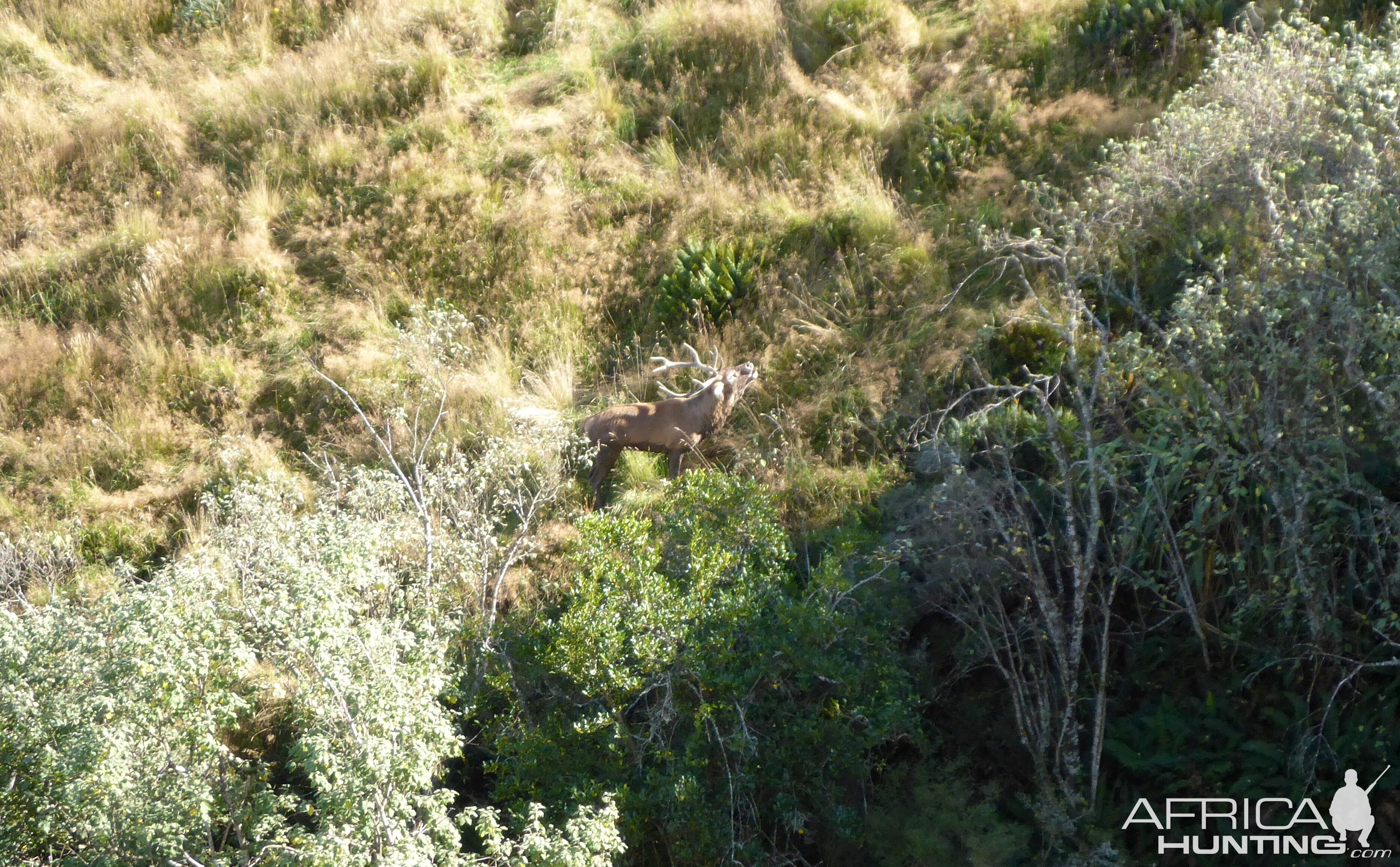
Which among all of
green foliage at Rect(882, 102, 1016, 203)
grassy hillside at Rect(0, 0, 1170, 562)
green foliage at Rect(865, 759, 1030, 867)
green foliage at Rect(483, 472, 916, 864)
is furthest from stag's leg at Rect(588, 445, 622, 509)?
green foliage at Rect(882, 102, 1016, 203)

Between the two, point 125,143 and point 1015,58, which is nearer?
point 1015,58

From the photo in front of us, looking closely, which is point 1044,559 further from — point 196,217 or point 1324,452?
point 196,217

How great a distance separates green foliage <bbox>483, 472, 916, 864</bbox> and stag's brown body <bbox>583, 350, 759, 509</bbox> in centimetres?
220

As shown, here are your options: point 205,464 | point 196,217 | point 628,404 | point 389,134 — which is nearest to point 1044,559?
point 628,404

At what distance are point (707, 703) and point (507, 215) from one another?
25.1 ft

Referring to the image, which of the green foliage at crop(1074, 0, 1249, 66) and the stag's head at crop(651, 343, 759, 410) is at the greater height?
the green foliage at crop(1074, 0, 1249, 66)

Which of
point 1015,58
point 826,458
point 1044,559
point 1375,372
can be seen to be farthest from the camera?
point 1015,58

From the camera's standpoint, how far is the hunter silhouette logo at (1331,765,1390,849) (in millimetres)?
5863

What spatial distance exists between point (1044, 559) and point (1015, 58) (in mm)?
6982

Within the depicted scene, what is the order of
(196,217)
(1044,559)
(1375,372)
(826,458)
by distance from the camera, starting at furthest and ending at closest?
(196,217) → (826,458) → (1044,559) → (1375,372)

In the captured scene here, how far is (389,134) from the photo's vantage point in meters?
13.6

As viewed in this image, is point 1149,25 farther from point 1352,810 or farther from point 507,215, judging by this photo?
point 1352,810

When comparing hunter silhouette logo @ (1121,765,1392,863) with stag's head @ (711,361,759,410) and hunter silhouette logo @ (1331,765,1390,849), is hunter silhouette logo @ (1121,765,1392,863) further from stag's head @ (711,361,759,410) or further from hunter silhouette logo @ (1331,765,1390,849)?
stag's head @ (711,361,759,410)

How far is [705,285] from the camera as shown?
10812 mm
